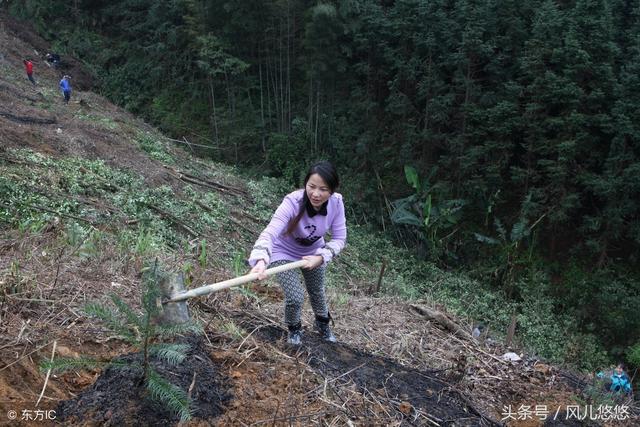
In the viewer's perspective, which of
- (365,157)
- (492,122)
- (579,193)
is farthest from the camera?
(365,157)

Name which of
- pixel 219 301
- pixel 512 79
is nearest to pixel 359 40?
pixel 512 79

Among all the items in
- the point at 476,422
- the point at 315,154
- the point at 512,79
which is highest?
the point at 476,422

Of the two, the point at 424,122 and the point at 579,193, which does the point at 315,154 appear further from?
the point at 579,193

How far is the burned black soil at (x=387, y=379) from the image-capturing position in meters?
2.91

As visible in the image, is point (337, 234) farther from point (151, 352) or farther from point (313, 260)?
point (151, 352)

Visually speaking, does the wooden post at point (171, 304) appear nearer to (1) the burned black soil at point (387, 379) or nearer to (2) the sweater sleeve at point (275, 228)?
(2) the sweater sleeve at point (275, 228)

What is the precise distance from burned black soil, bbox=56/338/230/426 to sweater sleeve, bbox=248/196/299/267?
2.33 ft

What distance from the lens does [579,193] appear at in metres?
11.8

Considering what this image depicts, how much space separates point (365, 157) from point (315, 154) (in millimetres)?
1700

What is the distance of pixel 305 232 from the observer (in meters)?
3.35

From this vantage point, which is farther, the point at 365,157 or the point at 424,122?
the point at 365,157

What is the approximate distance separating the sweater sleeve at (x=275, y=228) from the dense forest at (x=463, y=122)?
8956 millimetres

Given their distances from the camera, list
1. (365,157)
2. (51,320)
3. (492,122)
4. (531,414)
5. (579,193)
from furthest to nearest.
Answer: (365,157)
(492,122)
(579,193)
(531,414)
(51,320)

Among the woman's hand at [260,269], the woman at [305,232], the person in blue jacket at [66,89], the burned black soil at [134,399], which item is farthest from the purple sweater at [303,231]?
the person in blue jacket at [66,89]
